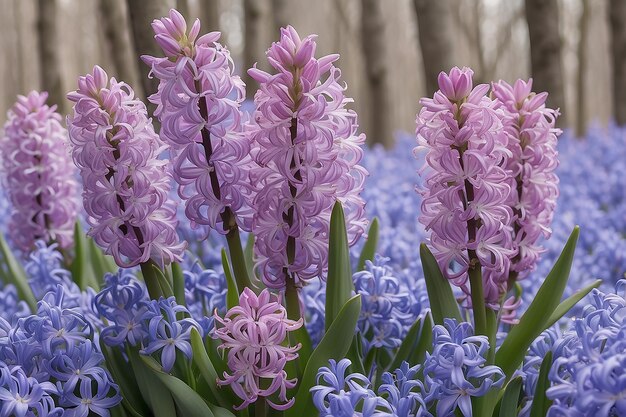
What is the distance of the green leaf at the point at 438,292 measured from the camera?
2148 millimetres

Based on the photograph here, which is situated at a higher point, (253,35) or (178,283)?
(253,35)

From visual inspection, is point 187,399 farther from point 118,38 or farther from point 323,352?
point 118,38

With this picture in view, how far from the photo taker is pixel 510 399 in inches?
76.5

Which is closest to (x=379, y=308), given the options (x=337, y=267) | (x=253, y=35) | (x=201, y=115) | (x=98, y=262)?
(x=337, y=267)

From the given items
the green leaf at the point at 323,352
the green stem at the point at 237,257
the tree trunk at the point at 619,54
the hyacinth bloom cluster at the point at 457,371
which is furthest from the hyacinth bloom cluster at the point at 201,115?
the tree trunk at the point at 619,54

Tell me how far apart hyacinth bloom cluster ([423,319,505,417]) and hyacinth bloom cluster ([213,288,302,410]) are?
336 mm

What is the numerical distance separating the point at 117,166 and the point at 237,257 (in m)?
0.40

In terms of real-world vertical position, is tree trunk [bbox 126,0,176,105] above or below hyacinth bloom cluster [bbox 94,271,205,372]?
above

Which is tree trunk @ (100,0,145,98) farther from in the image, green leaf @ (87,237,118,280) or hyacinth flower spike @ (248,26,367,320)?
hyacinth flower spike @ (248,26,367,320)

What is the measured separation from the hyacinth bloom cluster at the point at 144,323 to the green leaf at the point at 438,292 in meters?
0.62

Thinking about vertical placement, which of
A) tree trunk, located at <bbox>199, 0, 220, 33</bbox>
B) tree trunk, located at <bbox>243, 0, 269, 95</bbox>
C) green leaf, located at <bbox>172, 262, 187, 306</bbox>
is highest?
tree trunk, located at <bbox>199, 0, 220, 33</bbox>

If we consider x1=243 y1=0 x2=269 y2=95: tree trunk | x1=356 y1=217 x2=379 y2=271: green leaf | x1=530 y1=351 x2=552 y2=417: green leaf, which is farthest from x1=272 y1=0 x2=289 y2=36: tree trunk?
x1=530 y1=351 x2=552 y2=417: green leaf

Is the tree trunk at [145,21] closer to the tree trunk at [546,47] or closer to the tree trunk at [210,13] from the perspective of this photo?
the tree trunk at [546,47]

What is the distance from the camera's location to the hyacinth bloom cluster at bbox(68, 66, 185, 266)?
2004 millimetres
